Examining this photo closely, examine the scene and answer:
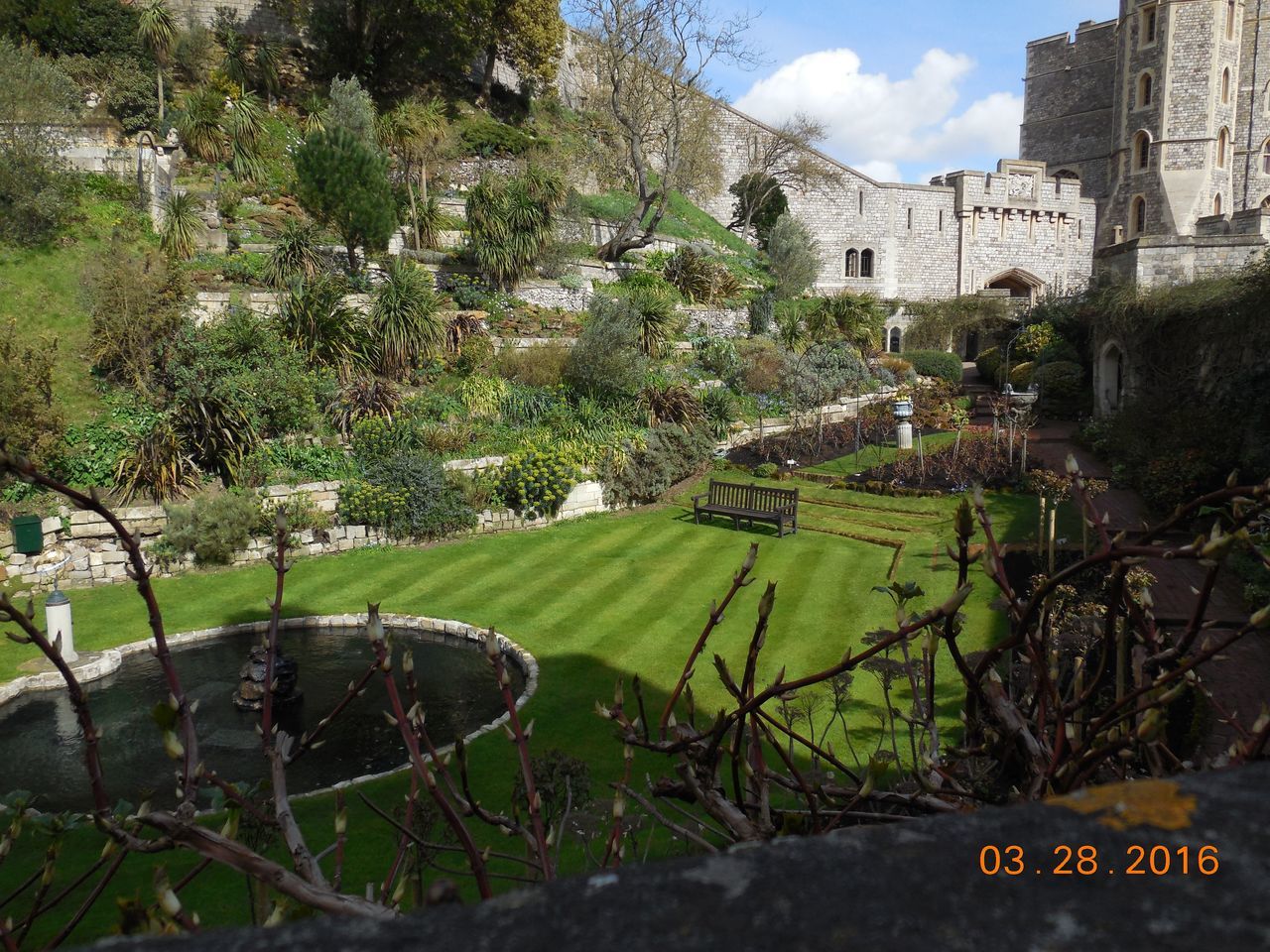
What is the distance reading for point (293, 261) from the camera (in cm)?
1791

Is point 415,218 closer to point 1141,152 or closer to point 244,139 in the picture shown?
point 244,139

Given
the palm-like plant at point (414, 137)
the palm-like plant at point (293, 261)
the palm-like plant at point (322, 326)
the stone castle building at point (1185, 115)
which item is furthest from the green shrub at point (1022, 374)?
the palm-like plant at point (293, 261)

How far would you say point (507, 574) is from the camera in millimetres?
12406

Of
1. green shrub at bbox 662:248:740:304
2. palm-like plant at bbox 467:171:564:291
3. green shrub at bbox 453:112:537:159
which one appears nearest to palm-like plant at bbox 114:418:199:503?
palm-like plant at bbox 467:171:564:291

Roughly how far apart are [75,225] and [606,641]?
1493 cm

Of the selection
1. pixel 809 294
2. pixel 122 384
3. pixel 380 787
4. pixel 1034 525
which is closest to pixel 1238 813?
pixel 380 787

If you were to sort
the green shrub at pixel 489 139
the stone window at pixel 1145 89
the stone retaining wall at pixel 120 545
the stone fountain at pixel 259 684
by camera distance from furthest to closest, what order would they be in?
the stone window at pixel 1145 89 < the green shrub at pixel 489 139 < the stone retaining wall at pixel 120 545 < the stone fountain at pixel 259 684

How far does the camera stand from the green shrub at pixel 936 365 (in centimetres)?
2827

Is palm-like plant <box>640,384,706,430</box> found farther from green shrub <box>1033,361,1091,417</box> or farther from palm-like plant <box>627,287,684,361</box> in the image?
green shrub <box>1033,361,1091,417</box>

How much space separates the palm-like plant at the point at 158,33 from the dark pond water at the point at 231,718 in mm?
20222

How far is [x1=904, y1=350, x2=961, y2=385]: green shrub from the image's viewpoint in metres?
28.3

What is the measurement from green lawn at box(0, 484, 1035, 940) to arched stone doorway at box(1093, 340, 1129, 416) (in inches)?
333

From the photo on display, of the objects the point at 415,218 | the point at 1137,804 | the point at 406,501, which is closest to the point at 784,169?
the point at 415,218

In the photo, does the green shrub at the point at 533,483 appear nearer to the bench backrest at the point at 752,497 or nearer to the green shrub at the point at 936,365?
the bench backrest at the point at 752,497
